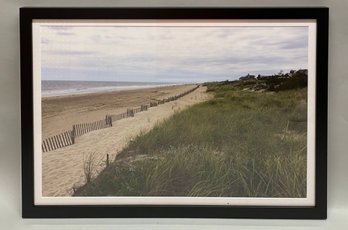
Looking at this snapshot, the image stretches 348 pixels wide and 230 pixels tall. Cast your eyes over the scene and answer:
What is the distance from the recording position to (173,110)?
81 cm

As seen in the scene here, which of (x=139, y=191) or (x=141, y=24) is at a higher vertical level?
(x=141, y=24)

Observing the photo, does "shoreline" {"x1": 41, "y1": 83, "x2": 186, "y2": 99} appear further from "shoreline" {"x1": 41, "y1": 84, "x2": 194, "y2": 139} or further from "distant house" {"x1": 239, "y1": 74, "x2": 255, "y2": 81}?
"distant house" {"x1": 239, "y1": 74, "x2": 255, "y2": 81}

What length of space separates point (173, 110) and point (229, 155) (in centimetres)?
12

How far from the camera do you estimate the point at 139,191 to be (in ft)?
2.66

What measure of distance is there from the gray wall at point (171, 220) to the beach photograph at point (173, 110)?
4 centimetres

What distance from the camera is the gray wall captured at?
0.80 m

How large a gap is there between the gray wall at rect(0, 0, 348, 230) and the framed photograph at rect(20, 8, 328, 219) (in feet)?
0.05

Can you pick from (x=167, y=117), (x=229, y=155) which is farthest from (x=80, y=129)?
(x=229, y=155)

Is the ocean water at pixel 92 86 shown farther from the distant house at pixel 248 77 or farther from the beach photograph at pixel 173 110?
the distant house at pixel 248 77

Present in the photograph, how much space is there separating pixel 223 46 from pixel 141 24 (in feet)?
0.47

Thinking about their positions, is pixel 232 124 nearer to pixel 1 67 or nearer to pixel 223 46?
pixel 223 46

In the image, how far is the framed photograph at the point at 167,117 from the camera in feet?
2.63

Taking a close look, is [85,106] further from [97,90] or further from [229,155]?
[229,155]

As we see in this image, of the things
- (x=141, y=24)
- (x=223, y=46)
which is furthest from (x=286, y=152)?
(x=141, y=24)
